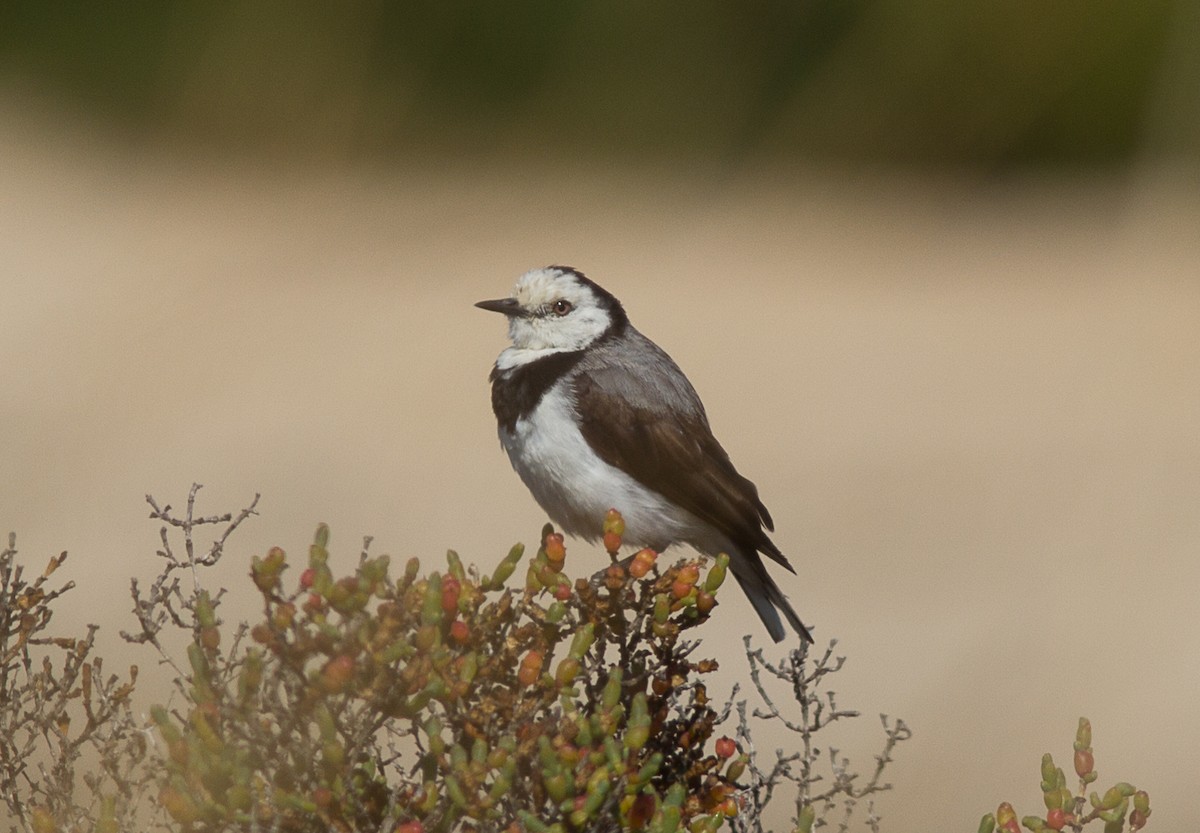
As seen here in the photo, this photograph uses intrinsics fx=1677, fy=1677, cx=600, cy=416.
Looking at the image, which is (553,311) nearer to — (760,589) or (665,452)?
(665,452)

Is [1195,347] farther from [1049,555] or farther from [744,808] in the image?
[744,808]

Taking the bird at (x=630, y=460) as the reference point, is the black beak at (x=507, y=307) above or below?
above

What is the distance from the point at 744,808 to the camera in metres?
3.34

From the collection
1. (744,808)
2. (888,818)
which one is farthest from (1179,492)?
(744,808)

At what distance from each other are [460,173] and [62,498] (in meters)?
6.60

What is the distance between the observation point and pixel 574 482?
175 inches

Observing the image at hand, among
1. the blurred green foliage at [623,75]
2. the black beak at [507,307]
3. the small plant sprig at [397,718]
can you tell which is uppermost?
the blurred green foliage at [623,75]

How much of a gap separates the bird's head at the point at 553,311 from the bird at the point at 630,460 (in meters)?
0.10

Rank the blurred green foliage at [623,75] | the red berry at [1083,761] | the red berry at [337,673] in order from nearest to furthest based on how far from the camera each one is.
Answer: the red berry at [337,673] < the red berry at [1083,761] < the blurred green foliage at [623,75]

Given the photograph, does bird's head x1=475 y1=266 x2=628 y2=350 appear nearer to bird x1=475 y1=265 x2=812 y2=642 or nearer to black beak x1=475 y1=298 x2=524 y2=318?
black beak x1=475 y1=298 x2=524 y2=318

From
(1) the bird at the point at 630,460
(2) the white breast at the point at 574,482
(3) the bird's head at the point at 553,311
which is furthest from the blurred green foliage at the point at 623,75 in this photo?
(2) the white breast at the point at 574,482

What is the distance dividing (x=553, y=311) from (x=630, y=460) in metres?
0.62

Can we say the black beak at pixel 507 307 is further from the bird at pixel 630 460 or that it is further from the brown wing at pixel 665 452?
the brown wing at pixel 665 452

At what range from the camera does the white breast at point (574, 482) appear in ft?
14.6
